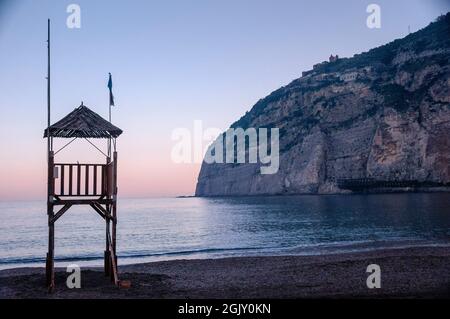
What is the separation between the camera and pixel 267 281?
2095cm

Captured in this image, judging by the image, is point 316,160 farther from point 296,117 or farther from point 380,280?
point 380,280

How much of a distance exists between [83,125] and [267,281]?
9.88 meters

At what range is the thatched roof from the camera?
62.7ft

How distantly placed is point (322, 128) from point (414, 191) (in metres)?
44.0

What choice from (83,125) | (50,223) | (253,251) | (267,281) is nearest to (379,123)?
(253,251)

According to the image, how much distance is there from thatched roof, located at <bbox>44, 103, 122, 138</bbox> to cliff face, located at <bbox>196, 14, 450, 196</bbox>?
128579mm

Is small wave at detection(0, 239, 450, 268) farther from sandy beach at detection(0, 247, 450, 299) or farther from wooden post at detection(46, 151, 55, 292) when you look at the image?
wooden post at detection(46, 151, 55, 292)

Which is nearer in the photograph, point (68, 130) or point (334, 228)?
point (68, 130)

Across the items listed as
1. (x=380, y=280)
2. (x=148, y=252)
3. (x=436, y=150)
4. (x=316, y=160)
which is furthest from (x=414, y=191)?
(x=380, y=280)

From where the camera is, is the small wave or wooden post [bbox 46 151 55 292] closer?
wooden post [bbox 46 151 55 292]

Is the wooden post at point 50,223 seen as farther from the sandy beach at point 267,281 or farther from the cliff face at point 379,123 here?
the cliff face at point 379,123

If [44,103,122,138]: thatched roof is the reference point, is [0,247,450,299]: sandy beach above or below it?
below

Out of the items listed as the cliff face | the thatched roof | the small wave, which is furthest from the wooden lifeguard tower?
the cliff face

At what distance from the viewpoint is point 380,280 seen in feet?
64.2
